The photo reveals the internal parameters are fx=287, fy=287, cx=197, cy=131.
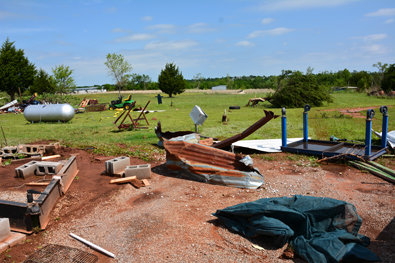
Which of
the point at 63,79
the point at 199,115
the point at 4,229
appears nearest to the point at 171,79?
the point at 63,79

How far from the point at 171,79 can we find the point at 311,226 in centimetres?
4364

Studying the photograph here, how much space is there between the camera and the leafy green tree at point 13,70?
34.1 meters

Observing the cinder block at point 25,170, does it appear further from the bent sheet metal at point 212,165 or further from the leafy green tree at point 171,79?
the leafy green tree at point 171,79

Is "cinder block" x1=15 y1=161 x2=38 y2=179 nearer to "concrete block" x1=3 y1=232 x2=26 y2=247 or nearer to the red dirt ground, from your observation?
the red dirt ground

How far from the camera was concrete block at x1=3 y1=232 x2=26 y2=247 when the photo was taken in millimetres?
3938

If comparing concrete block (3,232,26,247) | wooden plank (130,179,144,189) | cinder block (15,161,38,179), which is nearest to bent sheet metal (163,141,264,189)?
wooden plank (130,179,144,189)

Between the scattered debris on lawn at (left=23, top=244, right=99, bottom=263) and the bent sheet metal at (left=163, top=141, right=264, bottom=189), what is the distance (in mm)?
3100

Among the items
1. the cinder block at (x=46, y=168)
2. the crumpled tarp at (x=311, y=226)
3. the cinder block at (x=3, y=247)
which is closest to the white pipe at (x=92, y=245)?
the cinder block at (x=3, y=247)

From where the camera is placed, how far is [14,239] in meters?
4.00

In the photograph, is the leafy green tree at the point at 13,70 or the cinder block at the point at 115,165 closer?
the cinder block at the point at 115,165

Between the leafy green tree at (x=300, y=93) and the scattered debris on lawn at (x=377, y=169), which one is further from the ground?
the leafy green tree at (x=300, y=93)

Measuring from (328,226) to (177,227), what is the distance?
211 centimetres

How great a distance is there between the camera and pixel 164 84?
1831 inches

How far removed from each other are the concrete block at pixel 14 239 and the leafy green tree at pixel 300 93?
2422 cm
